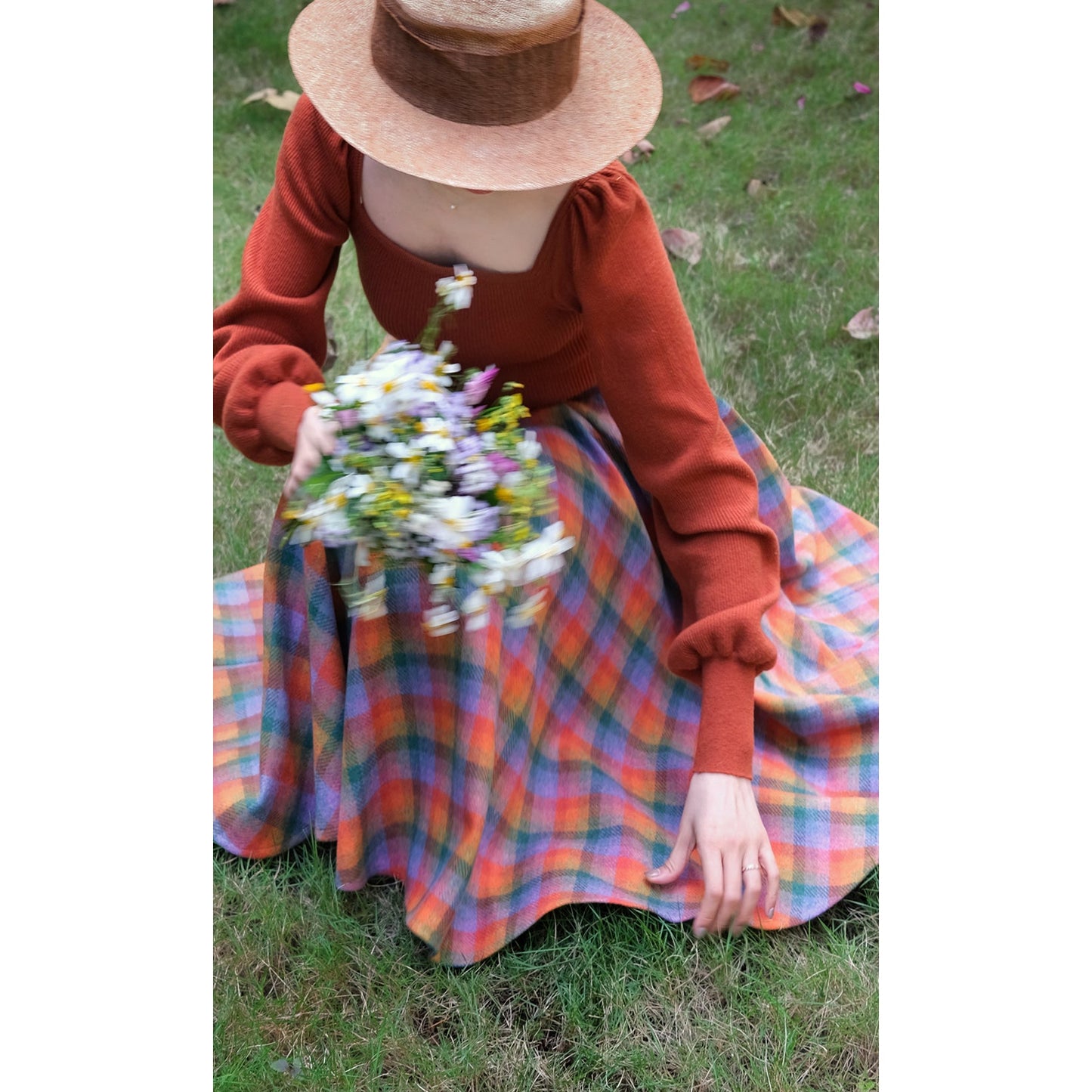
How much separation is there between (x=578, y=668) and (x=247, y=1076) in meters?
0.71

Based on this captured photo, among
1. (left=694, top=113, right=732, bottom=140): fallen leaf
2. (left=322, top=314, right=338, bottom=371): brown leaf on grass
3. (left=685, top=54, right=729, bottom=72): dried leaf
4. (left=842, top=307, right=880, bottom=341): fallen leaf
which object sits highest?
(left=685, top=54, right=729, bottom=72): dried leaf

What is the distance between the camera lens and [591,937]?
1.69 m

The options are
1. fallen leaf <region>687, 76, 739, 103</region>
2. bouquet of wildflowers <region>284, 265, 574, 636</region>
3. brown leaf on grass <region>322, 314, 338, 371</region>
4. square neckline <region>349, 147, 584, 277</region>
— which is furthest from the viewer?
fallen leaf <region>687, 76, 739, 103</region>

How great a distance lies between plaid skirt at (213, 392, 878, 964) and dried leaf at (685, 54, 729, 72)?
2455 millimetres

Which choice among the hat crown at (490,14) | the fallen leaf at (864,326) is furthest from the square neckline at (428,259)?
the fallen leaf at (864,326)

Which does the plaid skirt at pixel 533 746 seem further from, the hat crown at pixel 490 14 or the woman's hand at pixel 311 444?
the hat crown at pixel 490 14

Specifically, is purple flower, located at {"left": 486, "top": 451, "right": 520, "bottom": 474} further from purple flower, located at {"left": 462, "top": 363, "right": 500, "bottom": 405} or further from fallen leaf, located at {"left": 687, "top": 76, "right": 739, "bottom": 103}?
fallen leaf, located at {"left": 687, "top": 76, "right": 739, "bottom": 103}

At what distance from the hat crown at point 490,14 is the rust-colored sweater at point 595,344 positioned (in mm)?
239

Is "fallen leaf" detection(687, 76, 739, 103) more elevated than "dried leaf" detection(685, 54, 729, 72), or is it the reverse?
"dried leaf" detection(685, 54, 729, 72)

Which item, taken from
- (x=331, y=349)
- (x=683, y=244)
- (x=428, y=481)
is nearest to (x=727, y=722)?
(x=428, y=481)

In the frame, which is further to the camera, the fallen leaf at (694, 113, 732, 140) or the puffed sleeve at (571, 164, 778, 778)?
the fallen leaf at (694, 113, 732, 140)

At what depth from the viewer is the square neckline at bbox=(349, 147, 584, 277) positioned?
149cm

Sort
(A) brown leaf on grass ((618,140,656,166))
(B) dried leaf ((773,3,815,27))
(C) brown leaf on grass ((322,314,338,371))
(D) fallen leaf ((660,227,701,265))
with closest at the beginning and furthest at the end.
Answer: (C) brown leaf on grass ((322,314,338,371)), (D) fallen leaf ((660,227,701,265)), (A) brown leaf on grass ((618,140,656,166)), (B) dried leaf ((773,3,815,27))

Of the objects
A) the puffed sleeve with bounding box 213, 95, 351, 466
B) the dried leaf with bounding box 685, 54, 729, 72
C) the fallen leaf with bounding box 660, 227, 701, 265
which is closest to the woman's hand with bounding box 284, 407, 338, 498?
the puffed sleeve with bounding box 213, 95, 351, 466
